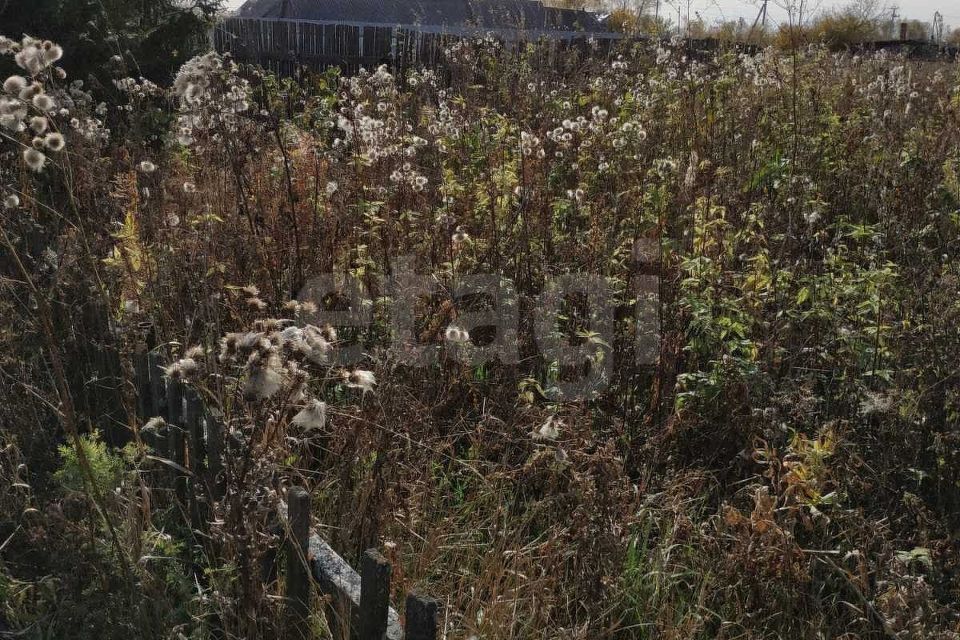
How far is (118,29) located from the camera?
6676 millimetres

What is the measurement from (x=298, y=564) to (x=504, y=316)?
1562 millimetres

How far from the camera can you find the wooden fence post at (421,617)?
56.9 inches

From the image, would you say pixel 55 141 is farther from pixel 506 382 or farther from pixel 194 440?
pixel 506 382

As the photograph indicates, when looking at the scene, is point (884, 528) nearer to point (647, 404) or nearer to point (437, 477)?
point (647, 404)

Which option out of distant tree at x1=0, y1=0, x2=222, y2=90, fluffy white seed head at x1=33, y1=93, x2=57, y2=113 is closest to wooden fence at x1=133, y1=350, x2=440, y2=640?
fluffy white seed head at x1=33, y1=93, x2=57, y2=113

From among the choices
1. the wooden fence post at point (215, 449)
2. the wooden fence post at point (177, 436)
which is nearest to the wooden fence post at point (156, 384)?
the wooden fence post at point (177, 436)

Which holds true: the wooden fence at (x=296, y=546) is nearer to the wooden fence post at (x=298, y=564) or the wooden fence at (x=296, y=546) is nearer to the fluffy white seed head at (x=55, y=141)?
the wooden fence post at (x=298, y=564)

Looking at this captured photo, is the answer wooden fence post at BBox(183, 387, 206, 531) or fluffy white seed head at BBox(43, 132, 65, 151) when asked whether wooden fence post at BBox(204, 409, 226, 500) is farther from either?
fluffy white seed head at BBox(43, 132, 65, 151)

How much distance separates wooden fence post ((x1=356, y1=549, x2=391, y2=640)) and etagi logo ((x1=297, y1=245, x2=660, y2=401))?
1287mm

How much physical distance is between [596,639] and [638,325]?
4.46ft

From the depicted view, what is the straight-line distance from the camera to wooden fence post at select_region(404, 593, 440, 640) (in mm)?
1446

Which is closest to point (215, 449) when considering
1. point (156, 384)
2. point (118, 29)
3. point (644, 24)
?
point (156, 384)

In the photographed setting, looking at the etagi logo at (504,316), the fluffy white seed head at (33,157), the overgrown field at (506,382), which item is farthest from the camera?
the etagi logo at (504,316)

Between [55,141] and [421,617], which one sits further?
[55,141]
